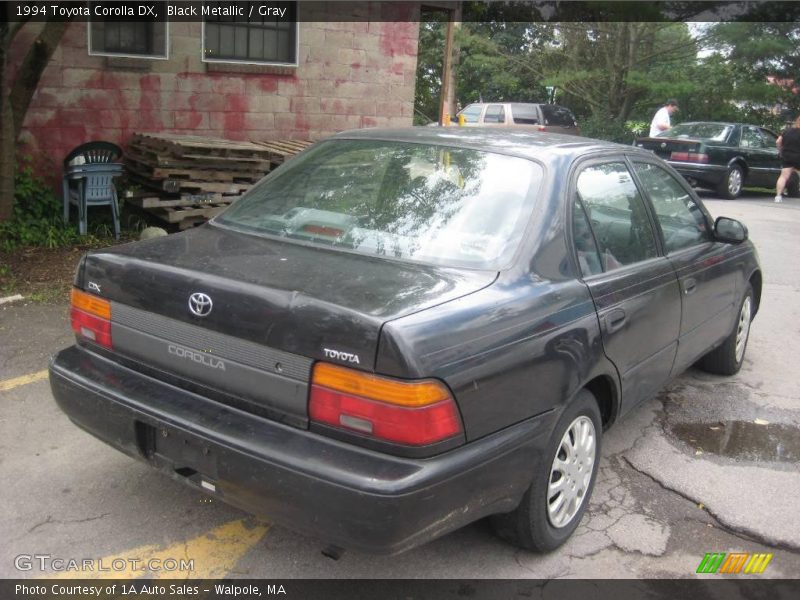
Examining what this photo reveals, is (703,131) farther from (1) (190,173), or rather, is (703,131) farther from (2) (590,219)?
(2) (590,219)

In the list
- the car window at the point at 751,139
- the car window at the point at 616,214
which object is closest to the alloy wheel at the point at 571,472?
the car window at the point at 616,214

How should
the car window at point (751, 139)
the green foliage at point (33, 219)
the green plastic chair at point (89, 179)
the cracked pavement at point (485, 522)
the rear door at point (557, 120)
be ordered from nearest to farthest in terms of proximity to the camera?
the cracked pavement at point (485, 522) < the green foliage at point (33, 219) < the green plastic chair at point (89, 179) < the car window at point (751, 139) < the rear door at point (557, 120)

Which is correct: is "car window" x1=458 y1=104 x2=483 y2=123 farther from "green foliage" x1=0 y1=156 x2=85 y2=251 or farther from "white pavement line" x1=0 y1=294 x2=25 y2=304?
"white pavement line" x1=0 y1=294 x2=25 y2=304

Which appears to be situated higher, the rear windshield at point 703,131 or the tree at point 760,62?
the tree at point 760,62

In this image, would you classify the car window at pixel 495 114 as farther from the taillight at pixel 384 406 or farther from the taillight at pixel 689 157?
the taillight at pixel 384 406

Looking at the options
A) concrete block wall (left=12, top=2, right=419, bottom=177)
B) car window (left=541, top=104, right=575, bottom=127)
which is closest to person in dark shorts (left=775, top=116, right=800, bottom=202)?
car window (left=541, top=104, right=575, bottom=127)

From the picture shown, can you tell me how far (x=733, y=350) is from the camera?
5.32 meters

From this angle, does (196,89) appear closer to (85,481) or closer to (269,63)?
(269,63)

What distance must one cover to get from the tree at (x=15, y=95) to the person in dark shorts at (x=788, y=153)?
1323cm

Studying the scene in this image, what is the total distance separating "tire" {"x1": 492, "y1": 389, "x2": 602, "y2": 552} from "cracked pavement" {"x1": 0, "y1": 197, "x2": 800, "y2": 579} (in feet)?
0.35

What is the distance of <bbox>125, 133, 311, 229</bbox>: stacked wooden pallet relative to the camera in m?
8.05

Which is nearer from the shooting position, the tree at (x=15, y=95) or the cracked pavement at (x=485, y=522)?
the cracked pavement at (x=485, y=522)

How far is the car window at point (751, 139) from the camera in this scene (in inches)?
639

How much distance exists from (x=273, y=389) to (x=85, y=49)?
7.38 m
